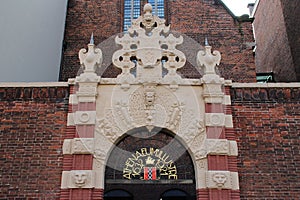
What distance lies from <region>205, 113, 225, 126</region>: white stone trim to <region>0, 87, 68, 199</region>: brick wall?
3428mm

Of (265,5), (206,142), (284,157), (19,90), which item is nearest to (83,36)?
(19,90)

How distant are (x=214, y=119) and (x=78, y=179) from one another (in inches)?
135

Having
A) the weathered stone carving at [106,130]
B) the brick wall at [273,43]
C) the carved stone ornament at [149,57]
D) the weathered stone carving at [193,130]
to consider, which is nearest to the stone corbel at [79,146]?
the weathered stone carving at [106,130]

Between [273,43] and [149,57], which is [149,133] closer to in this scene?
[149,57]

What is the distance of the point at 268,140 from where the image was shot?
8648 mm

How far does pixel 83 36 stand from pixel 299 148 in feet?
30.4

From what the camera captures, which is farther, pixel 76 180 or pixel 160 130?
pixel 160 130

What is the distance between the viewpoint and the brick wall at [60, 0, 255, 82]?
540 inches

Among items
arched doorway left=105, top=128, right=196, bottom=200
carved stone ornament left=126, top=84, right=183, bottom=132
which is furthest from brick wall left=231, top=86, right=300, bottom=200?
carved stone ornament left=126, top=84, right=183, bottom=132

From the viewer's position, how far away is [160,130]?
876 cm

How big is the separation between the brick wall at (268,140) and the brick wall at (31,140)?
4.28 metres

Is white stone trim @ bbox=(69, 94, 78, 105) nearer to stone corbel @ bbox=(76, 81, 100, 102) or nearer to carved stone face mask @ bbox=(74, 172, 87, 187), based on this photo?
stone corbel @ bbox=(76, 81, 100, 102)

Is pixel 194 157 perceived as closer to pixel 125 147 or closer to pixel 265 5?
pixel 125 147

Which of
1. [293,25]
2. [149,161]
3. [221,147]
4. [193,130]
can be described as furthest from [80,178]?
[293,25]
